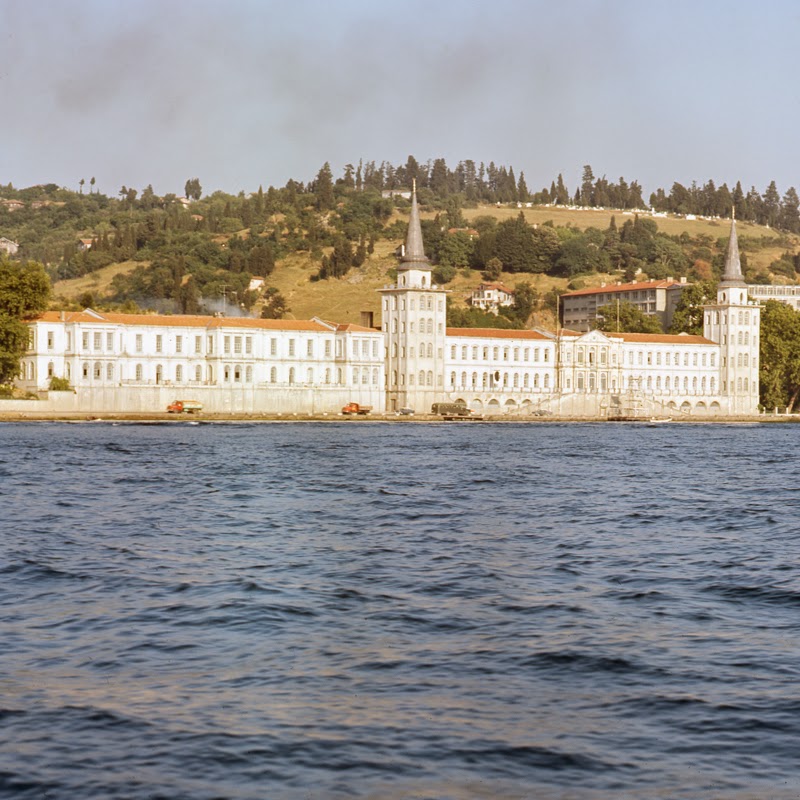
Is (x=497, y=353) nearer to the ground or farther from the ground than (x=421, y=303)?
nearer to the ground

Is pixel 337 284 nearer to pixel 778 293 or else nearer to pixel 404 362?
pixel 778 293

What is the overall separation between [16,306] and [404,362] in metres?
31.8

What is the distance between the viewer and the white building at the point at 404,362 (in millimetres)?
90750

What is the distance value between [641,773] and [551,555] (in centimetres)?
1100

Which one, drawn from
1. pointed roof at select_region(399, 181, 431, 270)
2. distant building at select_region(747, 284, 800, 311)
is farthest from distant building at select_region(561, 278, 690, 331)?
pointed roof at select_region(399, 181, 431, 270)

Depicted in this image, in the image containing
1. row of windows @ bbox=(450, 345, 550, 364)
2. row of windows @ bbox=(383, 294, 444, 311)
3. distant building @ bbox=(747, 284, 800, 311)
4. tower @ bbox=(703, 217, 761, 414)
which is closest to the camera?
row of windows @ bbox=(383, 294, 444, 311)

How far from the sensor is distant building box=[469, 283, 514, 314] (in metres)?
160

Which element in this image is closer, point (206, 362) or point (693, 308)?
point (206, 362)

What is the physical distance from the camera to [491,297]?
161m

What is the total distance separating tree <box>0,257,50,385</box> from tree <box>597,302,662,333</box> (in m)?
61.8

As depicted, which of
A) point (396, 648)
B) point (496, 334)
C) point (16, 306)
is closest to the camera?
point (396, 648)

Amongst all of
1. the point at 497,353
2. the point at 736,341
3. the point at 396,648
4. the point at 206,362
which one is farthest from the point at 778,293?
the point at 396,648

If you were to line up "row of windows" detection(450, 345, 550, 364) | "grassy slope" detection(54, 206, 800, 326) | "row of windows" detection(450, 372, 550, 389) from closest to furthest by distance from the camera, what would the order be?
"row of windows" detection(450, 372, 550, 389)
"row of windows" detection(450, 345, 550, 364)
"grassy slope" detection(54, 206, 800, 326)

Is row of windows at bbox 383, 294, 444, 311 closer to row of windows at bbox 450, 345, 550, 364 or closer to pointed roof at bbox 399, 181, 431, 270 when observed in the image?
pointed roof at bbox 399, 181, 431, 270
